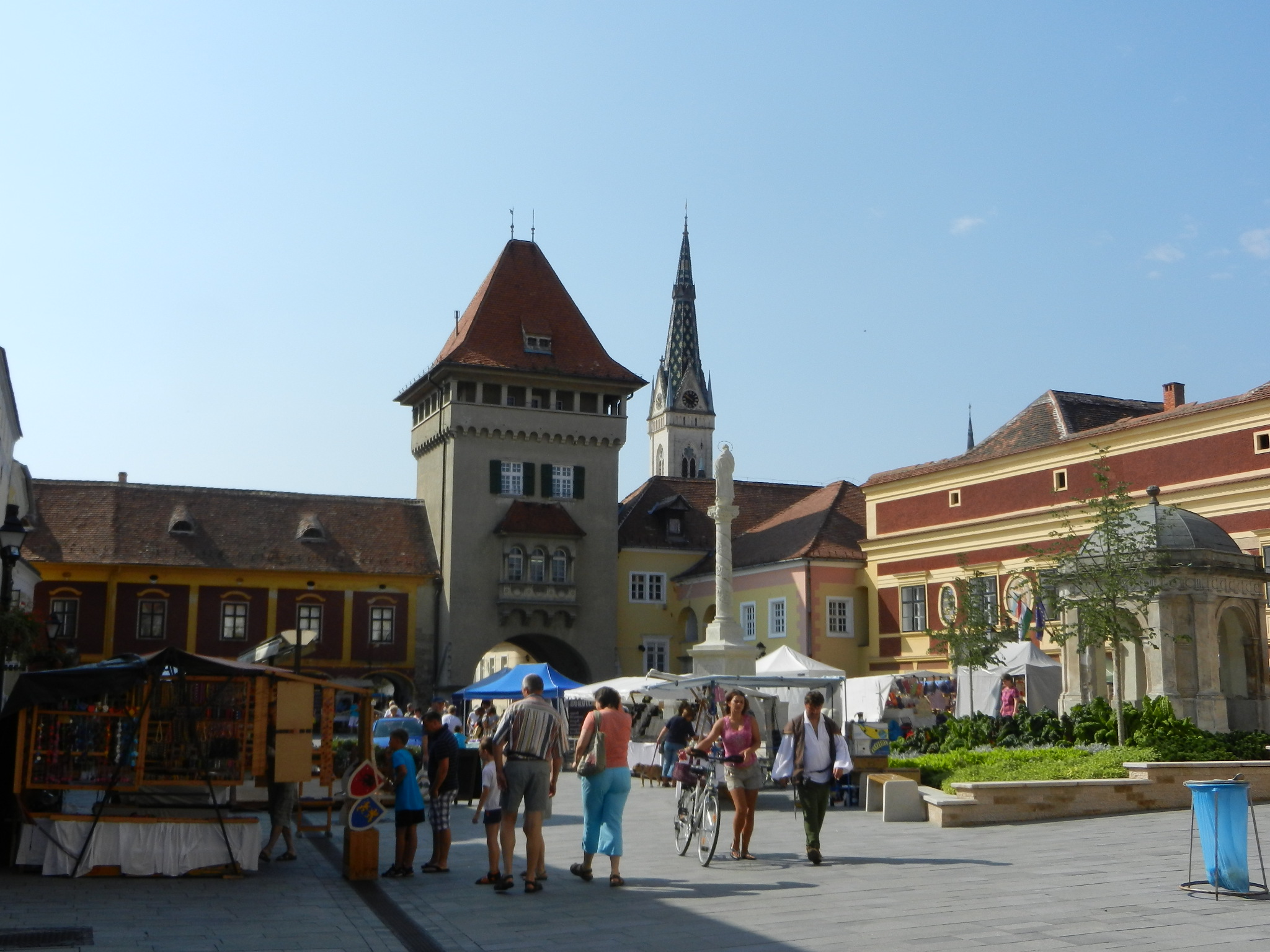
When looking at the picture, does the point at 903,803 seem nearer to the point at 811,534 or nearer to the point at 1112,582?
the point at 1112,582

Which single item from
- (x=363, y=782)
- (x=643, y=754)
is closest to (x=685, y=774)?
(x=363, y=782)

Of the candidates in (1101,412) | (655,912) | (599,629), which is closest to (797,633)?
(599,629)

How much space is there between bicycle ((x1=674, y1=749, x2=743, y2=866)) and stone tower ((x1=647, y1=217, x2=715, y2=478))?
340 ft

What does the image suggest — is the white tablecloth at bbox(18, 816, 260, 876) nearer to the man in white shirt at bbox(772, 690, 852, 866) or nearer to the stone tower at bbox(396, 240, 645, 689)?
the man in white shirt at bbox(772, 690, 852, 866)

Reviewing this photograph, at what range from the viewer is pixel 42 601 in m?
48.3

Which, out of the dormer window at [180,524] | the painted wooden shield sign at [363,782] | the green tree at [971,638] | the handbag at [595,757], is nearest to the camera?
the handbag at [595,757]

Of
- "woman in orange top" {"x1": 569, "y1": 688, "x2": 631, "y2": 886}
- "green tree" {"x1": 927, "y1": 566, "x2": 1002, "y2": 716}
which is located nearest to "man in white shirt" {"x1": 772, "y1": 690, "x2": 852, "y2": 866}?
"woman in orange top" {"x1": 569, "y1": 688, "x2": 631, "y2": 886}

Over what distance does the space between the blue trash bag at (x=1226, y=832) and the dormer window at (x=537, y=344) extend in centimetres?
4600

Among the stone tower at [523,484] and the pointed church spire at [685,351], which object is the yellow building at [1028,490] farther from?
the pointed church spire at [685,351]

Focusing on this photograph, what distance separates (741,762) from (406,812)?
357 cm

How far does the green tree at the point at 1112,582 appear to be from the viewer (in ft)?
71.9

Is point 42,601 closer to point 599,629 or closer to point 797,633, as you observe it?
point 599,629

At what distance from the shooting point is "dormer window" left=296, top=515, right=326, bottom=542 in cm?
5341

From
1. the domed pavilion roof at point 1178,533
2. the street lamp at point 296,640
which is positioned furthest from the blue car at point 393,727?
the domed pavilion roof at point 1178,533
